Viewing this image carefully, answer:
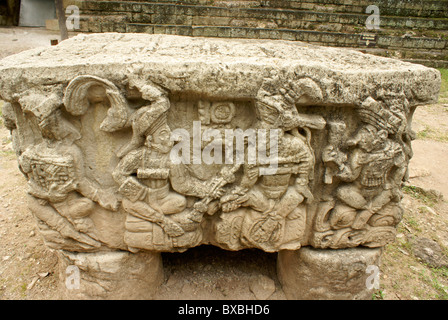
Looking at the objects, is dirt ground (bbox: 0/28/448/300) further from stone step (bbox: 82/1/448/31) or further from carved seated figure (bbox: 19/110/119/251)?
stone step (bbox: 82/1/448/31)

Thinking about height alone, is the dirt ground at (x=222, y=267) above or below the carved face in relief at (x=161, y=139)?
below

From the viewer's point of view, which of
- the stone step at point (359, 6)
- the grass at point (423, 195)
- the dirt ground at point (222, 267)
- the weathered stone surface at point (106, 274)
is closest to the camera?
the weathered stone surface at point (106, 274)

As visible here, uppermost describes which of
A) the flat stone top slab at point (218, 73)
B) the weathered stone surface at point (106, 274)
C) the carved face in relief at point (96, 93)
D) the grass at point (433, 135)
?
the flat stone top slab at point (218, 73)

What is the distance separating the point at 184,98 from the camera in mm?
1894

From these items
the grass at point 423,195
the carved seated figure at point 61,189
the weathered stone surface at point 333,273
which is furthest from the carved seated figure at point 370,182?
the grass at point 423,195

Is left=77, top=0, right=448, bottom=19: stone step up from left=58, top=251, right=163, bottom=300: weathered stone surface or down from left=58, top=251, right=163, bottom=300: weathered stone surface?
up

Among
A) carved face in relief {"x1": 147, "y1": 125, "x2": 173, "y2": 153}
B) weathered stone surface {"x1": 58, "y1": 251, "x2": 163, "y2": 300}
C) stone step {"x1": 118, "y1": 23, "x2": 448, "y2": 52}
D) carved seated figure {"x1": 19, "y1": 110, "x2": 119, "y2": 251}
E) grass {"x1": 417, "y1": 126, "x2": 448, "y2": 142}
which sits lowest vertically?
weathered stone surface {"x1": 58, "y1": 251, "x2": 163, "y2": 300}

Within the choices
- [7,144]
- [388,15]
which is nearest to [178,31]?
[7,144]

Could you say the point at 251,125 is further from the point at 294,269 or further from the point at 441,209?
the point at 441,209

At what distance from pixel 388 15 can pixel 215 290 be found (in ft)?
35.7

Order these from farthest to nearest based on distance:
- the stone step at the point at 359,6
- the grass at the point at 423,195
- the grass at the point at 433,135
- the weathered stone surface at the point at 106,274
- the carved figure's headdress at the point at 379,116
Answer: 1. the stone step at the point at 359,6
2. the grass at the point at 433,135
3. the grass at the point at 423,195
4. the weathered stone surface at the point at 106,274
5. the carved figure's headdress at the point at 379,116

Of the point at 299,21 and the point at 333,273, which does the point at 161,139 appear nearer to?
the point at 333,273

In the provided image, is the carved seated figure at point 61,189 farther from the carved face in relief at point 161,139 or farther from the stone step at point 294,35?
the stone step at point 294,35

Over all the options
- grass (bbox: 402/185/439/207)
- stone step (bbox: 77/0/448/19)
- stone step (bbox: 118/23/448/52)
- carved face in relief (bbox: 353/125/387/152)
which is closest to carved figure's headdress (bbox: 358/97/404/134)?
carved face in relief (bbox: 353/125/387/152)
